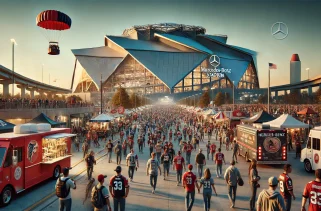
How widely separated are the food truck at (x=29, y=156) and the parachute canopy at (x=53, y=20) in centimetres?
1530

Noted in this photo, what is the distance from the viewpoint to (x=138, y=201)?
33.6ft

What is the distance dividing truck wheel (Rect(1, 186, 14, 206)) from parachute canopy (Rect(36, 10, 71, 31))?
1972 cm

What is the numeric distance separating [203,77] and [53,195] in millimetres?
117549

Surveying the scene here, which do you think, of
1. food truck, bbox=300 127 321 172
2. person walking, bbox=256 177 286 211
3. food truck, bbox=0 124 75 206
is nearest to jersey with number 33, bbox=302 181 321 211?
person walking, bbox=256 177 286 211

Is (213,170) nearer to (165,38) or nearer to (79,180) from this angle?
(79,180)

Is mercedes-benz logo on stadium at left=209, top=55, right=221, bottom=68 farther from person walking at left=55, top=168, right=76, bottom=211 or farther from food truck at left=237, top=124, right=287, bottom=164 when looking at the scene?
person walking at left=55, top=168, right=76, bottom=211

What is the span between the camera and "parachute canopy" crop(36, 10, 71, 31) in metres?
26.0

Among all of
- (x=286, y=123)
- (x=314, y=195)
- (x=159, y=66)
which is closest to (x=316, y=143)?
(x=286, y=123)

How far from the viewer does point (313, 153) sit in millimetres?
14242

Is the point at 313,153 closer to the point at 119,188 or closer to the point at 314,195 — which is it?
the point at 314,195

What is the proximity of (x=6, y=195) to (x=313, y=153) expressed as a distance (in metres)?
13.7

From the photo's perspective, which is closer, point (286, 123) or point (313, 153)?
point (313, 153)

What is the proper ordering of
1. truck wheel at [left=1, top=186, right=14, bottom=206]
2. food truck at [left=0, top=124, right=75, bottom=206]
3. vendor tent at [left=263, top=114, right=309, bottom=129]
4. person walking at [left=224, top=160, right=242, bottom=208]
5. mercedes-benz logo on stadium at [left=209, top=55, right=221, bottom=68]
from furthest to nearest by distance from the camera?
mercedes-benz logo on stadium at [left=209, top=55, right=221, bottom=68] < vendor tent at [left=263, top=114, right=309, bottom=129] < food truck at [left=0, top=124, right=75, bottom=206] < truck wheel at [left=1, top=186, right=14, bottom=206] < person walking at [left=224, top=160, right=242, bottom=208]

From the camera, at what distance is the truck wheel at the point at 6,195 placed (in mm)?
9695
